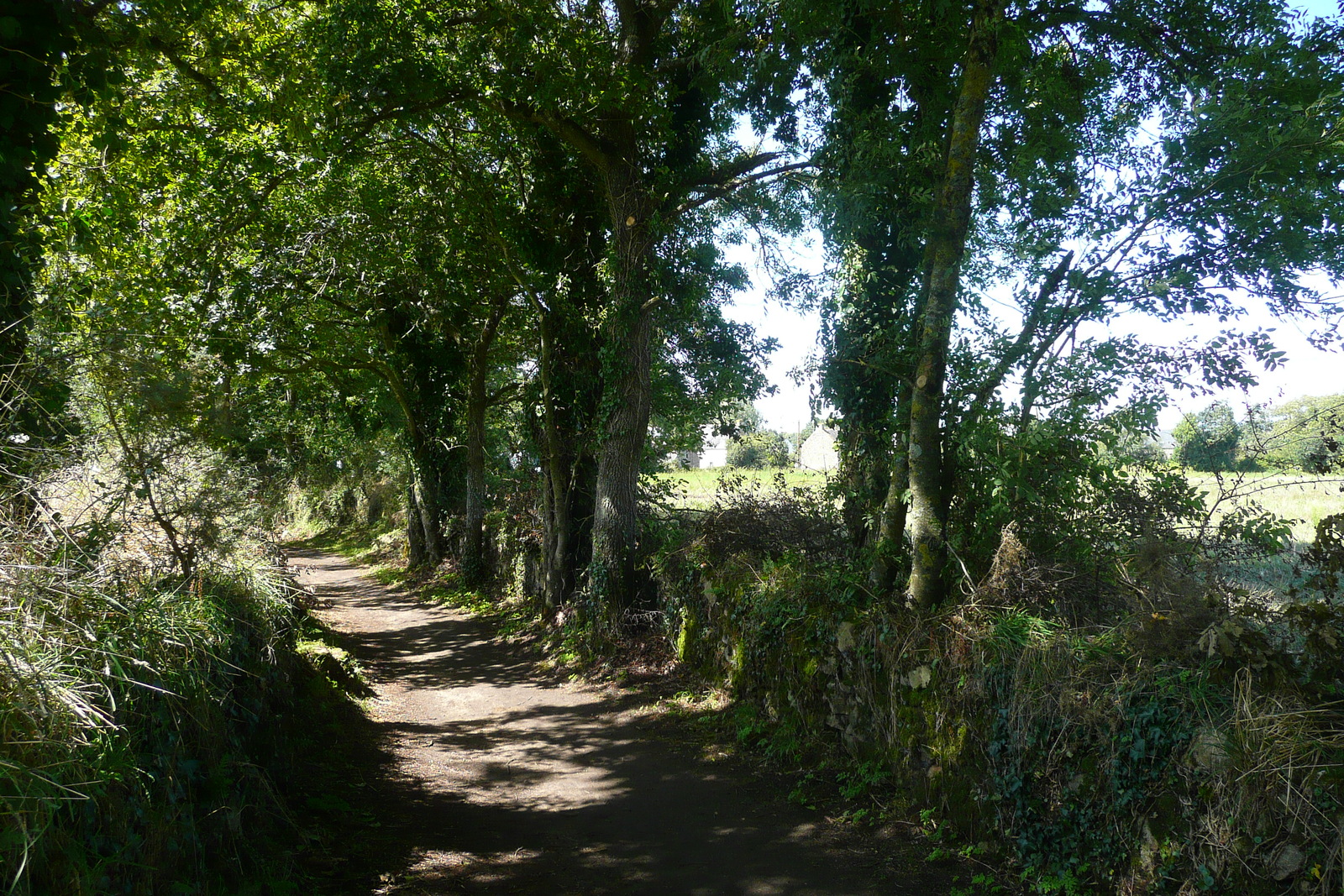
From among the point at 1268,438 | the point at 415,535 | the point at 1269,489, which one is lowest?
the point at 415,535

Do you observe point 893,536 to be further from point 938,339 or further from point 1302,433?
point 1302,433

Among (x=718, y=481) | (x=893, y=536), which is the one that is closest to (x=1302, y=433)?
(x=893, y=536)

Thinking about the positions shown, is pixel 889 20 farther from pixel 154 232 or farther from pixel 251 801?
pixel 154 232

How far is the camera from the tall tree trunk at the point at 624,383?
472 inches

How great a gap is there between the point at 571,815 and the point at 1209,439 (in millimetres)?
6412

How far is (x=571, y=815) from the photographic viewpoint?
7.03 meters

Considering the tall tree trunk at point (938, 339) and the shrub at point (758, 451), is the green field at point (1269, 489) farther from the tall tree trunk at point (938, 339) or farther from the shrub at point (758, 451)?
the shrub at point (758, 451)

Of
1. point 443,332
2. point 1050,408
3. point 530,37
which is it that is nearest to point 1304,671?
point 1050,408

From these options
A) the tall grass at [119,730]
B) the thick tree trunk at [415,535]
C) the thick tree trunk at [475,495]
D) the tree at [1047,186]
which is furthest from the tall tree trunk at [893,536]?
the thick tree trunk at [415,535]

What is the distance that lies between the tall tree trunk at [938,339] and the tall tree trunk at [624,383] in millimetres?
5402

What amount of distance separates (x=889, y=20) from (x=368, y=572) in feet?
74.0

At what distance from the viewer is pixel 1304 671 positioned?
4.43 m

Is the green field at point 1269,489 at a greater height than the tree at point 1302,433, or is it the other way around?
the tree at point 1302,433

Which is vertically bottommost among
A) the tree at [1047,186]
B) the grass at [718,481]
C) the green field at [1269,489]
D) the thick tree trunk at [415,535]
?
the thick tree trunk at [415,535]
